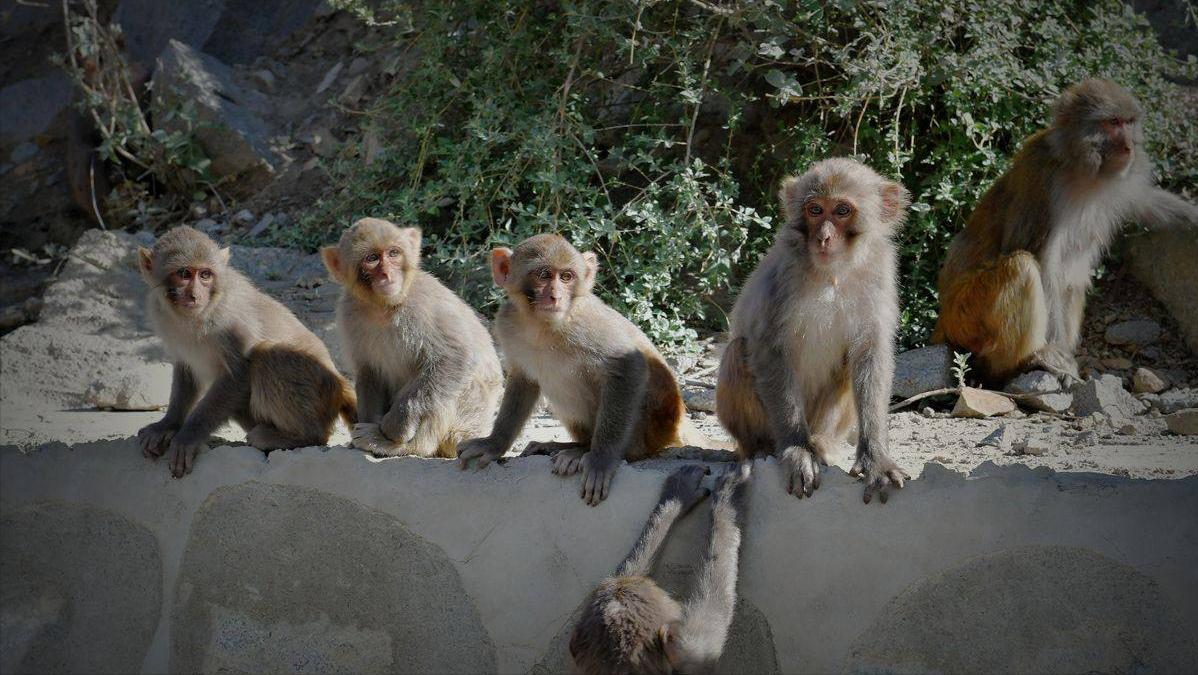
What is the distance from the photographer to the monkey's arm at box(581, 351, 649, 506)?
4.98 meters

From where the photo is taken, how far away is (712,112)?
973cm

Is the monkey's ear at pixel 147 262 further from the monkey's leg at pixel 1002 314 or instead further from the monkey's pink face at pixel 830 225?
the monkey's leg at pixel 1002 314

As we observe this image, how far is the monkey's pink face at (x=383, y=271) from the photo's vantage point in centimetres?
553

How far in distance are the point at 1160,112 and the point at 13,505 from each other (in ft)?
26.9

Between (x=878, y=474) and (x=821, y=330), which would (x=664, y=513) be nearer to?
(x=878, y=474)

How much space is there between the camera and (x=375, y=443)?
545 cm

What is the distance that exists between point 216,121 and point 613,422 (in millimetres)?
7396

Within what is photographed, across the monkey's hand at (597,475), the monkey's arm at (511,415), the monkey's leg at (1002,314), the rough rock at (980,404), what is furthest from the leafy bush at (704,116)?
the monkey's hand at (597,475)

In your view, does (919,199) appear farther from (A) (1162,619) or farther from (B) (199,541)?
(B) (199,541)

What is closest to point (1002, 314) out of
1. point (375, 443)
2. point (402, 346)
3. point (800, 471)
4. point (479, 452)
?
point (800, 471)

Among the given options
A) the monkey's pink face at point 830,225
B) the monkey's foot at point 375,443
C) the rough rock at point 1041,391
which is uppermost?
the monkey's pink face at point 830,225

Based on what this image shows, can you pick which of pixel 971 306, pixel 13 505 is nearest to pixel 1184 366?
pixel 971 306

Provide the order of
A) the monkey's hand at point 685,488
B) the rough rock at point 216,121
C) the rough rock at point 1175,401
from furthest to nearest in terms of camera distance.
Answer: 1. the rough rock at point 216,121
2. the rough rock at point 1175,401
3. the monkey's hand at point 685,488

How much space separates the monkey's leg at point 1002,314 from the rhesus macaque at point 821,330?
98.5 inches
